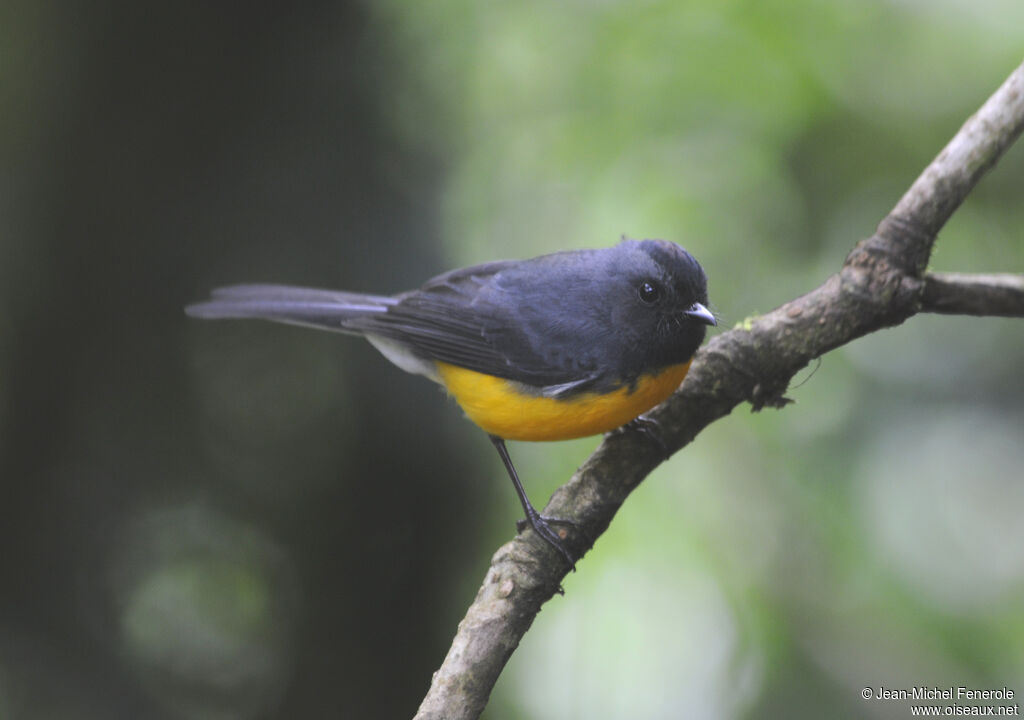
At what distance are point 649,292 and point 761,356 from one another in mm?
484

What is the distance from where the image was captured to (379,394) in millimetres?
4465

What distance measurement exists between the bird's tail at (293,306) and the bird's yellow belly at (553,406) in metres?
0.56

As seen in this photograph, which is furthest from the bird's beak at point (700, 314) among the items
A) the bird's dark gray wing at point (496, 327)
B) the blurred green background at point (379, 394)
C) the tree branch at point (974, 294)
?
the blurred green background at point (379, 394)

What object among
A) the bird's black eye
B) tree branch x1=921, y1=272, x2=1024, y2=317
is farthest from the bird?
tree branch x1=921, y1=272, x2=1024, y2=317

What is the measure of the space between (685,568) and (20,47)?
4228 mm

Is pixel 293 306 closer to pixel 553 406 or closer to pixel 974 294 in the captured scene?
pixel 553 406

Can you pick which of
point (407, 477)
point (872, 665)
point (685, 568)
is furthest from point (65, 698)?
point (872, 665)

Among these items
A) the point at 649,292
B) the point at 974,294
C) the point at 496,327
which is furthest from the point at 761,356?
the point at 496,327

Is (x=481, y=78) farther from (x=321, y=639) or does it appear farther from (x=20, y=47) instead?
(x=321, y=639)

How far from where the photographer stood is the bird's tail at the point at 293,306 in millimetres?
3686

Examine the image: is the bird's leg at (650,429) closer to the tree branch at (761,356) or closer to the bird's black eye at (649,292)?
the tree branch at (761,356)

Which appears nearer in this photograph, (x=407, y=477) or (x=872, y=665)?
(x=872, y=665)

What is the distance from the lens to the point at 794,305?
10.7 ft

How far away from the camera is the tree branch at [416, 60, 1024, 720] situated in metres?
2.57
